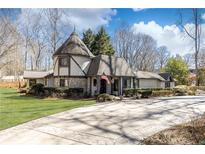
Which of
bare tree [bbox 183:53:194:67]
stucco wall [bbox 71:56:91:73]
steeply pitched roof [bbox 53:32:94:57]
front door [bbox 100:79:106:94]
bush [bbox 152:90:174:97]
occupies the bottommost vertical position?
bush [bbox 152:90:174:97]

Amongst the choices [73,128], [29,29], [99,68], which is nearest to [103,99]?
[99,68]

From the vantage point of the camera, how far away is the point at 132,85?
54.7 ft

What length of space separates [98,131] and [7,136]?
6.10 ft

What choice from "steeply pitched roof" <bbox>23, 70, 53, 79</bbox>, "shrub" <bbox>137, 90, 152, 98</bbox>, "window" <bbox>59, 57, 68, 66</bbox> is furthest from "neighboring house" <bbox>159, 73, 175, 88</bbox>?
"steeply pitched roof" <bbox>23, 70, 53, 79</bbox>

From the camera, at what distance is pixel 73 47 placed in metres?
14.6

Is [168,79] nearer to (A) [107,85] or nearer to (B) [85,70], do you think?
(A) [107,85]

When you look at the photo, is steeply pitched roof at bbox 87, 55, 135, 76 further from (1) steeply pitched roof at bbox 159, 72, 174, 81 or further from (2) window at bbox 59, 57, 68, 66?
(1) steeply pitched roof at bbox 159, 72, 174, 81

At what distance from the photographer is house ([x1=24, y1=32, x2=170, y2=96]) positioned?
47.2 ft

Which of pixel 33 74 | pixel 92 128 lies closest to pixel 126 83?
pixel 33 74

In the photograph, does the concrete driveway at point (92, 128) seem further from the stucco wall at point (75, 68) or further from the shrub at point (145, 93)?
the stucco wall at point (75, 68)

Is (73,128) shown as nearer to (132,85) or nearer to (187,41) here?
(187,41)

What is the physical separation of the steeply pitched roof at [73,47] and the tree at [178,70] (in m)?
11.0

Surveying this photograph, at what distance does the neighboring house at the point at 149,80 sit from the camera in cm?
1836
